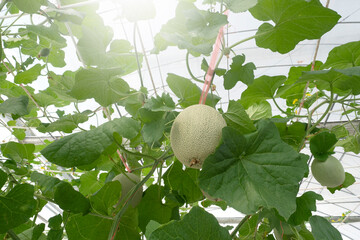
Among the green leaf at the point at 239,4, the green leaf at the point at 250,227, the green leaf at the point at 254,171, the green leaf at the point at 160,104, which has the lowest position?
the green leaf at the point at 250,227

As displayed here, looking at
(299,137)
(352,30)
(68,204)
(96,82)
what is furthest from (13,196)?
(352,30)

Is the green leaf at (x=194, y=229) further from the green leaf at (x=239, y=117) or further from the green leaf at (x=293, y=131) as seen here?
the green leaf at (x=293, y=131)

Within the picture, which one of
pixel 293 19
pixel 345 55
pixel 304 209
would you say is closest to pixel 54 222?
pixel 304 209

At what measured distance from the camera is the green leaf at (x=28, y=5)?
828 mm

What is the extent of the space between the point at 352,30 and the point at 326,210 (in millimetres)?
6915

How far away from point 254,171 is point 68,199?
0.46 m

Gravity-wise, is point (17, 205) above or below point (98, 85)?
below

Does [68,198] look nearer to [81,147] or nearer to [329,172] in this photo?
[81,147]

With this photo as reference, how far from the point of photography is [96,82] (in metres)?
0.77

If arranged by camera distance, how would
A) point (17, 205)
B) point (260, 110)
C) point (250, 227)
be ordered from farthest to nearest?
point (250, 227) → point (260, 110) → point (17, 205)

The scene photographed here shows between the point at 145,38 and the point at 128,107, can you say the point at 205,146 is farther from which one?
the point at 145,38

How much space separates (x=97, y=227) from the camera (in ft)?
2.92

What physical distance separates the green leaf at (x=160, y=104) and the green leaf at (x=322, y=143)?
53 centimetres

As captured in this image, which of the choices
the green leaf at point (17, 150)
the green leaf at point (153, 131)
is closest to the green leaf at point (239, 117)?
the green leaf at point (153, 131)
